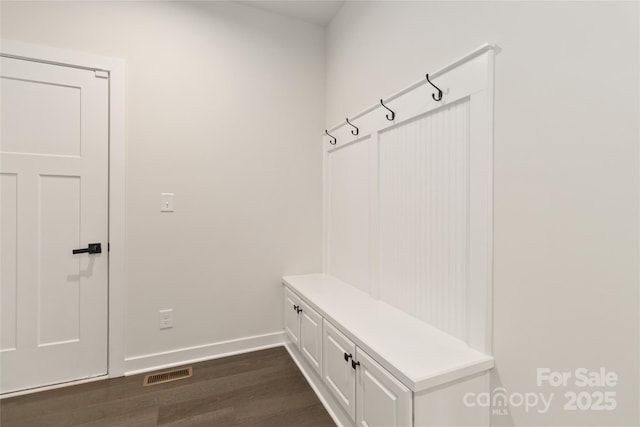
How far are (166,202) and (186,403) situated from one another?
53.2 inches

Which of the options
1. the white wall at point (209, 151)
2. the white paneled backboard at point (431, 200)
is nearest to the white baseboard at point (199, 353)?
the white wall at point (209, 151)

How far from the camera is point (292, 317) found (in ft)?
7.50

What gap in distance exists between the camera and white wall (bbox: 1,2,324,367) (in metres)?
2.08

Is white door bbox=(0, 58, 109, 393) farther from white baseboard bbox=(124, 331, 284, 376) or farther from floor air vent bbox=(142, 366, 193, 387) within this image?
floor air vent bbox=(142, 366, 193, 387)

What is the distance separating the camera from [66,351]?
1956 millimetres

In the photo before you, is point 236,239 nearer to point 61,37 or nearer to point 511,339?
point 61,37

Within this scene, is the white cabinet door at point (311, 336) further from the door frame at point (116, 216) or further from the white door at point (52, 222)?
the white door at point (52, 222)

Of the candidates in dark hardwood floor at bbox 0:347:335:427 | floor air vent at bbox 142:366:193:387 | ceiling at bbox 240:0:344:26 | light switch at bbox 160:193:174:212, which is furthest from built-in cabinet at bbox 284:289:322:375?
ceiling at bbox 240:0:344:26

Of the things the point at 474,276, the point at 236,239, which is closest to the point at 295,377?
the point at 236,239

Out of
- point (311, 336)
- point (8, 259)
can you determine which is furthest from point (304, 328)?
point (8, 259)

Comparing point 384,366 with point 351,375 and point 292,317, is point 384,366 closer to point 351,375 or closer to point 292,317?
point 351,375

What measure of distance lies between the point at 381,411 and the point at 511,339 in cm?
61

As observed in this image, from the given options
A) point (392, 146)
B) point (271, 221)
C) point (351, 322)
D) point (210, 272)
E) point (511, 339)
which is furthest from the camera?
point (271, 221)

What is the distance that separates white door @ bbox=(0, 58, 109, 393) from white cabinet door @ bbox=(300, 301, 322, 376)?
4.57ft
